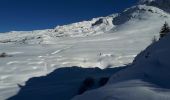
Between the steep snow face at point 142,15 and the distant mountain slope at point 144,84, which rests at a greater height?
the steep snow face at point 142,15

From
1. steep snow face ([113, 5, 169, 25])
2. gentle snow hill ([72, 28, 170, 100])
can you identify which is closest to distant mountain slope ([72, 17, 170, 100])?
gentle snow hill ([72, 28, 170, 100])

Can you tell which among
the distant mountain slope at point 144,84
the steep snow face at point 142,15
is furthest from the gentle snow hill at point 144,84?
the steep snow face at point 142,15

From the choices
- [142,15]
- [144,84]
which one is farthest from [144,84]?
[142,15]

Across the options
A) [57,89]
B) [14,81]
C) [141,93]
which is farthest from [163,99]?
[14,81]

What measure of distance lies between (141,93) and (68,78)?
16.3 m

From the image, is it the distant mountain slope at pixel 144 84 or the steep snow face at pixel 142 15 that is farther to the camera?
the steep snow face at pixel 142 15

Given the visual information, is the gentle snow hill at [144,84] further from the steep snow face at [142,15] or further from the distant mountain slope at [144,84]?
the steep snow face at [142,15]

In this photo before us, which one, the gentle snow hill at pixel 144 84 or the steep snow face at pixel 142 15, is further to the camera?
the steep snow face at pixel 142 15

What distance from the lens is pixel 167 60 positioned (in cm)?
1132

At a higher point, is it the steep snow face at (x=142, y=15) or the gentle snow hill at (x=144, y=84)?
the steep snow face at (x=142, y=15)

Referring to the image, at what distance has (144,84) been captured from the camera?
31.3 ft

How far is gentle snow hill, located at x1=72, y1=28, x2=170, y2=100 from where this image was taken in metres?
8.30

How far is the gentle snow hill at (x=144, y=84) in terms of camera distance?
830 cm

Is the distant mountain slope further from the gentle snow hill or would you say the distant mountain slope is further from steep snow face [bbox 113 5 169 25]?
steep snow face [bbox 113 5 169 25]
